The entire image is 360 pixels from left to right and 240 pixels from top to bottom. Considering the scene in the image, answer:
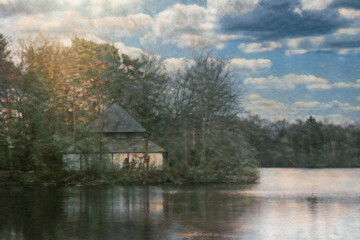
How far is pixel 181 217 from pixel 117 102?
46408mm

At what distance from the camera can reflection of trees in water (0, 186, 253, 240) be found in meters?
18.2

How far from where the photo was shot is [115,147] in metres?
54.6

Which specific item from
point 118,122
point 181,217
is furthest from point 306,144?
point 181,217

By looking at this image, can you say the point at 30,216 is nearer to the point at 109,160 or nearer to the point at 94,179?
the point at 94,179

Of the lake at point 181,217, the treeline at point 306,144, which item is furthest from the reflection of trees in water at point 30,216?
the treeline at point 306,144

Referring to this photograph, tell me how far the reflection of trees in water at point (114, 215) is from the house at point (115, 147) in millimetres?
12582

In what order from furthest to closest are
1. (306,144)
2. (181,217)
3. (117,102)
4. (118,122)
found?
(306,144)
(117,102)
(118,122)
(181,217)

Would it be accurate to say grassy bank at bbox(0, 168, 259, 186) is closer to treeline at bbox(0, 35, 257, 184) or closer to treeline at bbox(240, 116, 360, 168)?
treeline at bbox(0, 35, 257, 184)

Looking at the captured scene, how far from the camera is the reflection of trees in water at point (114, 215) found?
59.8ft

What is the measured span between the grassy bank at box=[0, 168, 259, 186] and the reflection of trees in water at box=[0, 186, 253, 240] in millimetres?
11782

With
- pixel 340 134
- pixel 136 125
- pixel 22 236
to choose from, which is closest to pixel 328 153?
pixel 340 134

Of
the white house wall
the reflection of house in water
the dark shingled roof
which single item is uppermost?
the dark shingled roof

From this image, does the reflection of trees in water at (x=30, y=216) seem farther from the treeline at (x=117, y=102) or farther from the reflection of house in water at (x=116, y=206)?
the treeline at (x=117, y=102)

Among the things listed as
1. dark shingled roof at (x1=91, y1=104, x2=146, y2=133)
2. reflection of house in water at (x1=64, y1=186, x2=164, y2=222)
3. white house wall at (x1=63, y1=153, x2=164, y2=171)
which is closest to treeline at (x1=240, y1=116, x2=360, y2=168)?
dark shingled roof at (x1=91, y1=104, x2=146, y2=133)
